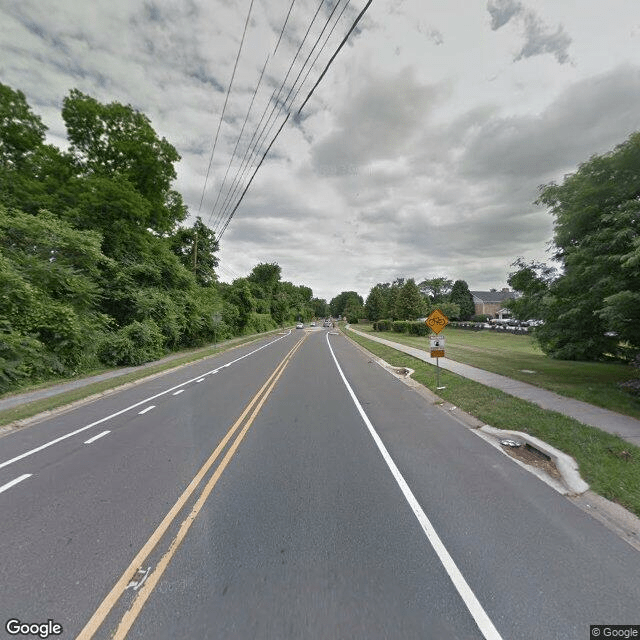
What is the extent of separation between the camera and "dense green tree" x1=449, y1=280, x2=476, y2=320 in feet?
257

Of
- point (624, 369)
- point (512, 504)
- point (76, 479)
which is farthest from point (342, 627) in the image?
point (624, 369)

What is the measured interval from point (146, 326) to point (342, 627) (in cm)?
1667

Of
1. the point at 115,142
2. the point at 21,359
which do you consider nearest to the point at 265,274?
the point at 115,142

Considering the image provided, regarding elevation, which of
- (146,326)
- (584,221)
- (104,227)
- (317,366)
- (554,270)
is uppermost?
(104,227)

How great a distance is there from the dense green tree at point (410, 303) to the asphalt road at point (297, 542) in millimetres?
46365

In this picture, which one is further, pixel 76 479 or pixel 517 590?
pixel 76 479

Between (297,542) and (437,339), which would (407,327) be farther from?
(297,542)

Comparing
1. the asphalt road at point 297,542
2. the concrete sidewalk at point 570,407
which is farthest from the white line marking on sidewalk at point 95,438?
the concrete sidewalk at point 570,407

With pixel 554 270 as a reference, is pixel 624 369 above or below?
below

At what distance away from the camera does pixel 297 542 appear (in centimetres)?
294

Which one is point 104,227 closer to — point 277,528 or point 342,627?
point 277,528

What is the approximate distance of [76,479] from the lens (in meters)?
4.16

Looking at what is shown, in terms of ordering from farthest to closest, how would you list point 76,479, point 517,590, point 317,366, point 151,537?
1. point 317,366
2. point 76,479
3. point 151,537
4. point 517,590

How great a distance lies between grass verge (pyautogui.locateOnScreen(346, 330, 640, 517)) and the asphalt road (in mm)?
748
